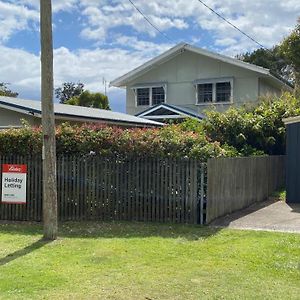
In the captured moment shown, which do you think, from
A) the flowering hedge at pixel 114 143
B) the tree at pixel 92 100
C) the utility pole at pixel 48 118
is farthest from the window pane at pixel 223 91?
the tree at pixel 92 100

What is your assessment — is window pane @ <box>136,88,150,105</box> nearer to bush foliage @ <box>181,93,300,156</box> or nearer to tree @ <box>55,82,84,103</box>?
bush foliage @ <box>181,93,300,156</box>

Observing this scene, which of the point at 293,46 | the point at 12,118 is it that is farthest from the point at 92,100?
the point at 12,118

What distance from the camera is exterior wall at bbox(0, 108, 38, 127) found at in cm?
1608

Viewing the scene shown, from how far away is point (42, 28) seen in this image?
972cm

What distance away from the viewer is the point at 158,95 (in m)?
29.2

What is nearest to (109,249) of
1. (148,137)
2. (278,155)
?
(148,137)

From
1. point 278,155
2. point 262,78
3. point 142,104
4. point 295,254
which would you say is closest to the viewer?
point 295,254

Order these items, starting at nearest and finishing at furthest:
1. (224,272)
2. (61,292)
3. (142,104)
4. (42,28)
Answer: (61,292) < (224,272) < (42,28) < (142,104)

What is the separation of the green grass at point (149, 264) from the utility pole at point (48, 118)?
54 cm

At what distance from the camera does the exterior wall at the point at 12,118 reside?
16078 mm

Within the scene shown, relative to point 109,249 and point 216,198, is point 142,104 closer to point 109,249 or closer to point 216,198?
point 216,198

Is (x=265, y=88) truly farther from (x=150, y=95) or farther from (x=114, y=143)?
→ (x=114, y=143)

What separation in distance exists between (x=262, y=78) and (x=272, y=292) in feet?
73.0

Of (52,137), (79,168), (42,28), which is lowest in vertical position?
(79,168)
